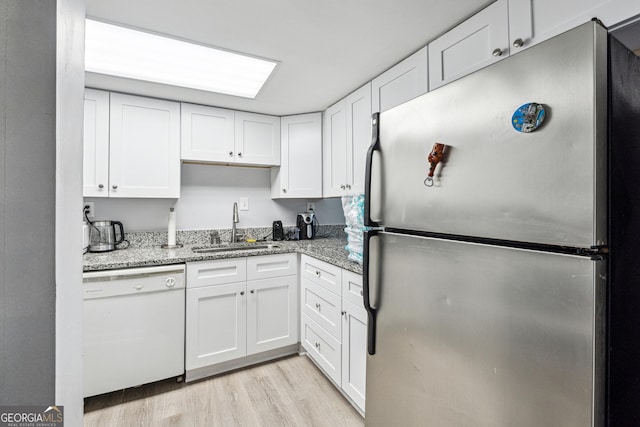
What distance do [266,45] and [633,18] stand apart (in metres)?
1.47

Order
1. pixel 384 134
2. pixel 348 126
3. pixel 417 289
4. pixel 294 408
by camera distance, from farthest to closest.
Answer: pixel 348 126
pixel 294 408
pixel 384 134
pixel 417 289

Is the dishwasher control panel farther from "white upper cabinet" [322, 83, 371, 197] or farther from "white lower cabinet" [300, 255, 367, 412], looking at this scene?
"white upper cabinet" [322, 83, 371, 197]

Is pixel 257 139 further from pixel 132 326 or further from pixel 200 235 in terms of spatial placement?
pixel 132 326

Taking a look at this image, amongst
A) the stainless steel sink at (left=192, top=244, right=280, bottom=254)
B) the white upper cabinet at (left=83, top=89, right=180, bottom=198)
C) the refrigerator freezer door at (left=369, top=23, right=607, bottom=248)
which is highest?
the white upper cabinet at (left=83, top=89, right=180, bottom=198)

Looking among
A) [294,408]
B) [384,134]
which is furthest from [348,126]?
[294,408]

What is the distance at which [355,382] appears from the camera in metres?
→ 1.61

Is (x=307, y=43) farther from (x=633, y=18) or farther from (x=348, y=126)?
(x=633, y=18)

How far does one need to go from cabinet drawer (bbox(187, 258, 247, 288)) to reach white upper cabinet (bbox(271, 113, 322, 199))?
0.87 m

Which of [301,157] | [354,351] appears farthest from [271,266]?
[301,157]

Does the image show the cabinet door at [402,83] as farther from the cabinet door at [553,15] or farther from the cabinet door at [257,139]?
the cabinet door at [257,139]

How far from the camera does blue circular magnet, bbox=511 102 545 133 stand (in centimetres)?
61

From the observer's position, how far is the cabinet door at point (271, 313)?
7.04 ft

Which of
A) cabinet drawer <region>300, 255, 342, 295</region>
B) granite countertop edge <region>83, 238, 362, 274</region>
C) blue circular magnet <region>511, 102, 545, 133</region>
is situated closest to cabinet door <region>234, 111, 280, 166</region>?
granite countertop edge <region>83, 238, 362, 274</region>

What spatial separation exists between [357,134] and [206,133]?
4.17 ft
